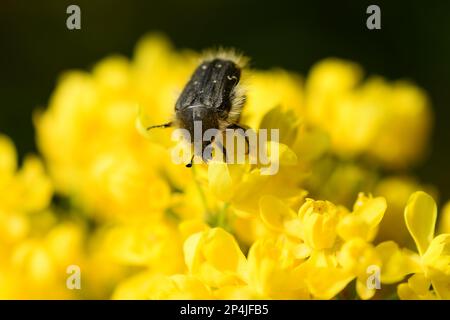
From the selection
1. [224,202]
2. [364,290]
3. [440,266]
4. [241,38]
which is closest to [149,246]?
[224,202]

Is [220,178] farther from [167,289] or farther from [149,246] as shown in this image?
[149,246]

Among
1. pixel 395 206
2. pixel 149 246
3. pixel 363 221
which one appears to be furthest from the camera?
pixel 395 206

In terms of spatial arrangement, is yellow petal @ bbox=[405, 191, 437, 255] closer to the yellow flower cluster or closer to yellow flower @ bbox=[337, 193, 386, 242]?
the yellow flower cluster

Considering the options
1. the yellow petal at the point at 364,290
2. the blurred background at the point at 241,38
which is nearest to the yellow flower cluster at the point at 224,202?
the yellow petal at the point at 364,290

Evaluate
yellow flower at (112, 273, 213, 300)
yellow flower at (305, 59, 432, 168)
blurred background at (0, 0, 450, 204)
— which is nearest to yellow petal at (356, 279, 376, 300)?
yellow flower at (112, 273, 213, 300)

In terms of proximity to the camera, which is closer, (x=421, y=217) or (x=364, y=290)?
(x=364, y=290)

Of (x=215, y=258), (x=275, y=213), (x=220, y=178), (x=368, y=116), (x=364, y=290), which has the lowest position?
(x=364, y=290)
